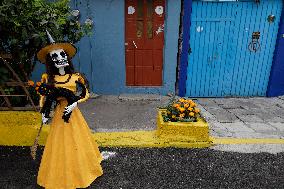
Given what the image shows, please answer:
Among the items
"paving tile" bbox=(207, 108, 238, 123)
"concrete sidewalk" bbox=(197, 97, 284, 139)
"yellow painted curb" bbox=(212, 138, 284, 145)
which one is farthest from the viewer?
"paving tile" bbox=(207, 108, 238, 123)

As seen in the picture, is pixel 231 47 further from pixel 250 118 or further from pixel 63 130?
pixel 63 130

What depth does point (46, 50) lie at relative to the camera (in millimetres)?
3766

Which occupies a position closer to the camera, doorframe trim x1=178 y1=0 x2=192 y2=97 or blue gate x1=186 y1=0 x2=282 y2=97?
doorframe trim x1=178 y1=0 x2=192 y2=97

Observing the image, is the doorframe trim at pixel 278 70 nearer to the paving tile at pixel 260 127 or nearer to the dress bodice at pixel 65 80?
the paving tile at pixel 260 127

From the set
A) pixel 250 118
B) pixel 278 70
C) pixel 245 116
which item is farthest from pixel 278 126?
pixel 278 70

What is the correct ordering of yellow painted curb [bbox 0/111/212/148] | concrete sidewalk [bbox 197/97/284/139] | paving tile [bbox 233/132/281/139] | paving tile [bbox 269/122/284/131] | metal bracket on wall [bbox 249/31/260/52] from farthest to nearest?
metal bracket on wall [bbox 249/31/260/52] → paving tile [bbox 269/122/284/131] → concrete sidewalk [bbox 197/97/284/139] → paving tile [bbox 233/132/281/139] → yellow painted curb [bbox 0/111/212/148]

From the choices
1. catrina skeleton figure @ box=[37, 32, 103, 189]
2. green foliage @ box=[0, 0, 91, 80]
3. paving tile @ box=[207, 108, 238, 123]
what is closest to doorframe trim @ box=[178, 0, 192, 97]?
paving tile @ box=[207, 108, 238, 123]

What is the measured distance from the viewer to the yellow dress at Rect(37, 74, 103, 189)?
3.87 meters

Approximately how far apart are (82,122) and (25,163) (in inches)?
52.8

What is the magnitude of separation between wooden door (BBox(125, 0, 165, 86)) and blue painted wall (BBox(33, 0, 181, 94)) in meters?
0.13

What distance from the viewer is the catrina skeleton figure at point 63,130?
3.80m

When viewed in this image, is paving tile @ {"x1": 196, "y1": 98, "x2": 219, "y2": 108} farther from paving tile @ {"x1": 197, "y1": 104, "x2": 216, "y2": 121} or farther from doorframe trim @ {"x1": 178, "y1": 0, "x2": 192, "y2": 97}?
doorframe trim @ {"x1": 178, "y1": 0, "x2": 192, "y2": 97}

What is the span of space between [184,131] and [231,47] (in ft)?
A: 11.5

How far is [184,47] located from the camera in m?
7.48
